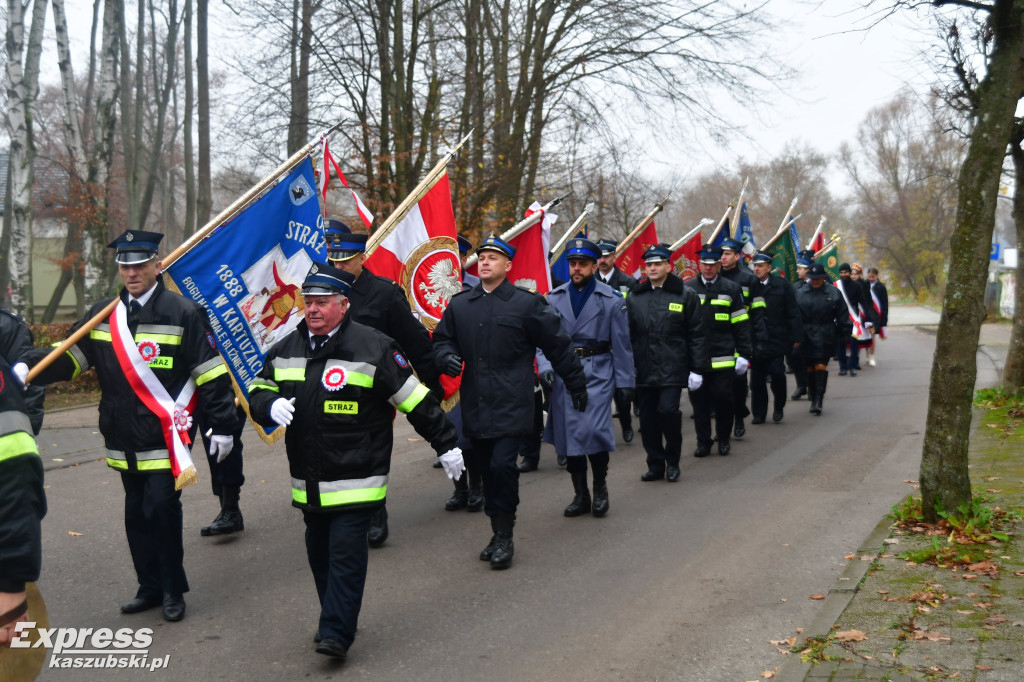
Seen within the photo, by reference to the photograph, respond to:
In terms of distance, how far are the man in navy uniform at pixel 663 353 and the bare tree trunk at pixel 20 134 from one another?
11919mm

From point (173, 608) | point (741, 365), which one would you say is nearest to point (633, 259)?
point (741, 365)

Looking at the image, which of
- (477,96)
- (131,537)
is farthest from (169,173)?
(131,537)

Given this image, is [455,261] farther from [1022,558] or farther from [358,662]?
[1022,558]

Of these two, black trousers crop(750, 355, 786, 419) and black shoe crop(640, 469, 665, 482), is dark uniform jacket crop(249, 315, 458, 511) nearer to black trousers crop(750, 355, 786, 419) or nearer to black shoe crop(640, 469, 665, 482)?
black shoe crop(640, 469, 665, 482)

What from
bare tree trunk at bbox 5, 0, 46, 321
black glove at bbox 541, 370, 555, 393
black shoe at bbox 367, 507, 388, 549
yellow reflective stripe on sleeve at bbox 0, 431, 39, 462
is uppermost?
bare tree trunk at bbox 5, 0, 46, 321

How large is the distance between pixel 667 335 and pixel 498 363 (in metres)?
2.82

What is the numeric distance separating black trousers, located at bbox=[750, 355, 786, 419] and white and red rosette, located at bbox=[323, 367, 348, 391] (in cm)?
783

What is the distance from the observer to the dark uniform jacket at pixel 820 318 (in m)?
13.1

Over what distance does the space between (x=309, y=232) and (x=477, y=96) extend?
1321cm

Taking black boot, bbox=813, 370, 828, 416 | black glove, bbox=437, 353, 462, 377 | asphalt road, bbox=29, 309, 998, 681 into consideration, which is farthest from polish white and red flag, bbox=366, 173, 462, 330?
black boot, bbox=813, 370, 828, 416

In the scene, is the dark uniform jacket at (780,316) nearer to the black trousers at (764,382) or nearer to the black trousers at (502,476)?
the black trousers at (764,382)

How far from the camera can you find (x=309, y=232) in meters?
6.96

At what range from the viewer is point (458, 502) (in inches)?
315

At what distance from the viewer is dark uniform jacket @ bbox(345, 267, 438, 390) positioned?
6.72m
